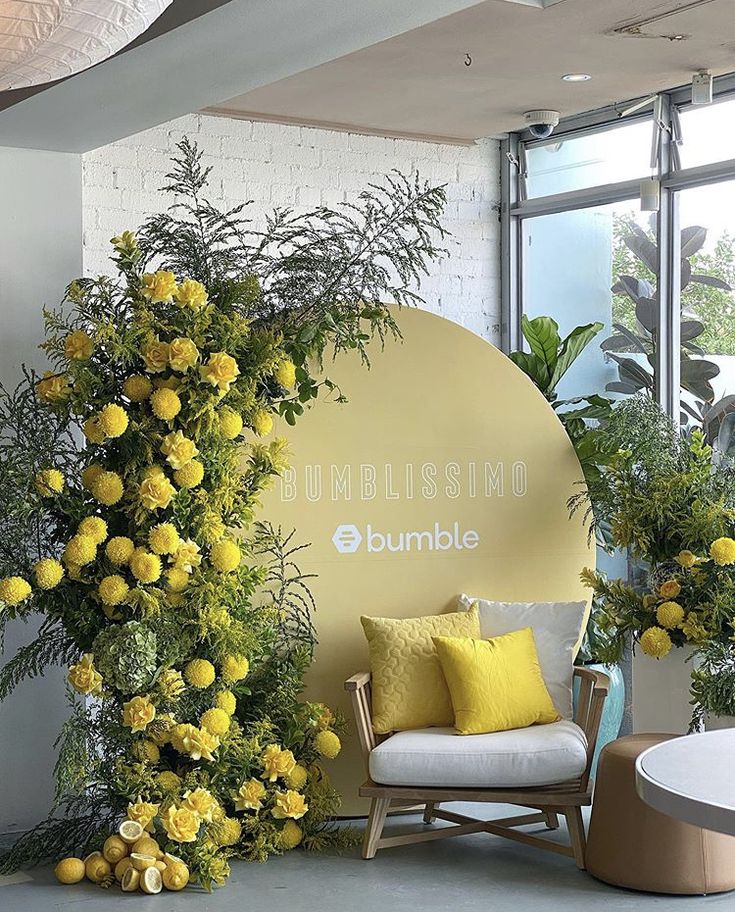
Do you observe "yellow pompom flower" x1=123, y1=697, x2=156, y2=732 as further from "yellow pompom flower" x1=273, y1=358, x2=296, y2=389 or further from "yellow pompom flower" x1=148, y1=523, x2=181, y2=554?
"yellow pompom flower" x1=273, y1=358, x2=296, y2=389

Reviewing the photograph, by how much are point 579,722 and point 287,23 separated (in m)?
2.56

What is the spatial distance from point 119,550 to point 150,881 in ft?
3.37

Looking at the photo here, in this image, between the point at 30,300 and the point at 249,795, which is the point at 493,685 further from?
the point at 30,300

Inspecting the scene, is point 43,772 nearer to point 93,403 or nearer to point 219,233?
point 93,403

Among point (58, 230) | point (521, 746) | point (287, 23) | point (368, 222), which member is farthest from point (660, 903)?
point (58, 230)

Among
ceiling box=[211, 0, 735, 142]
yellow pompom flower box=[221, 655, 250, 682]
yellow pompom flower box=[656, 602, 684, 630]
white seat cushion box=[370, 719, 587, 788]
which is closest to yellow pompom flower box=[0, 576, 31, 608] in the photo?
yellow pompom flower box=[221, 655, 250, 682]

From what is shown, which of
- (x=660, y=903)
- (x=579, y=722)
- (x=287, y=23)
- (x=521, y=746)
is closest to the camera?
(x=287, y=23)

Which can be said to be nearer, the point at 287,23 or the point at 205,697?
the point at 287,23

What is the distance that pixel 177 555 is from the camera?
426 cm

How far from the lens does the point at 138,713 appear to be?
13.8 ft

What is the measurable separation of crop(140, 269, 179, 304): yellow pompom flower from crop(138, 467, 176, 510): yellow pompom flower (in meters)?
0.56

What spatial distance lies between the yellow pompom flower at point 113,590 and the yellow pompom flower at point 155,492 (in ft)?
0.82

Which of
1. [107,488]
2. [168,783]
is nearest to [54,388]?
[107,488]

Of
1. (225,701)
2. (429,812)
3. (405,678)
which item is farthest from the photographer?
(429,812)
